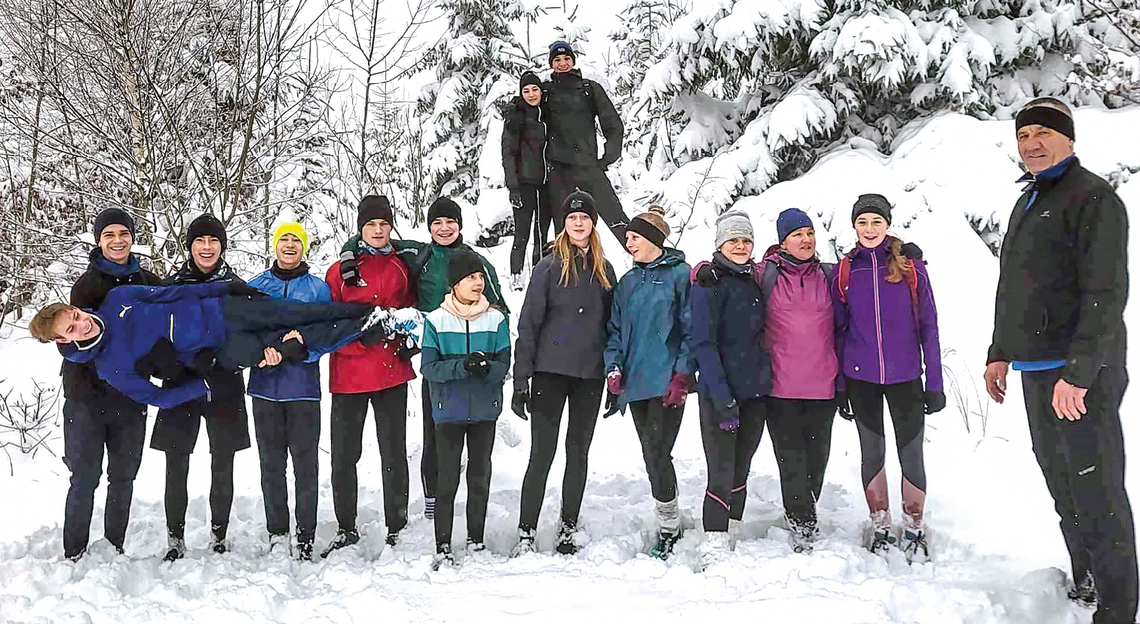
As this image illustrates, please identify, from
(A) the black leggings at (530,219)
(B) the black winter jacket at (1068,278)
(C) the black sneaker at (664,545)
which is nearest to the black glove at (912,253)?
(B) the black winter jacket at (1068,278)

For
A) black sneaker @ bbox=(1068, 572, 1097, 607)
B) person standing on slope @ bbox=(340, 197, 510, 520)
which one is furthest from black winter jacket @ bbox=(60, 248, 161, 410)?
black sneaker @ bbox=(1068, 572, 1097, 607)

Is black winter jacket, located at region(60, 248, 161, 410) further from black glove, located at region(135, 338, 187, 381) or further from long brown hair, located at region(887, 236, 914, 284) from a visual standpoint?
long brown hair, located at region(887, 236, 914, 284)

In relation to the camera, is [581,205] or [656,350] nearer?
[656,350]

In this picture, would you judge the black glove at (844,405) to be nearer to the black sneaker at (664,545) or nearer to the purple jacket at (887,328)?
the purple jacket at (887,328)

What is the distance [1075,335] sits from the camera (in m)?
2.89

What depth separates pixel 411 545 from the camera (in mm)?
4207

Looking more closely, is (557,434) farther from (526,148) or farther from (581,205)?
(526,148)

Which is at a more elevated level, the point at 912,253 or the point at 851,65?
the point at 851,65

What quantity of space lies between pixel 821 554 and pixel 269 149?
575cm

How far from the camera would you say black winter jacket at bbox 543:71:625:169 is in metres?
6.46

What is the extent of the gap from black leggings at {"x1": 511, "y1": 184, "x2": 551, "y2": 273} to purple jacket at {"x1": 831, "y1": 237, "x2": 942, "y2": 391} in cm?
357

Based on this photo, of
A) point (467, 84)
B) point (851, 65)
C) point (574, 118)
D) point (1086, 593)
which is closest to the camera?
point (1086, 593)

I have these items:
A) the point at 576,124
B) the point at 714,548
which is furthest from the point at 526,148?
the point at 714,548

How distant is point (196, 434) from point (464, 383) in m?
1.66
